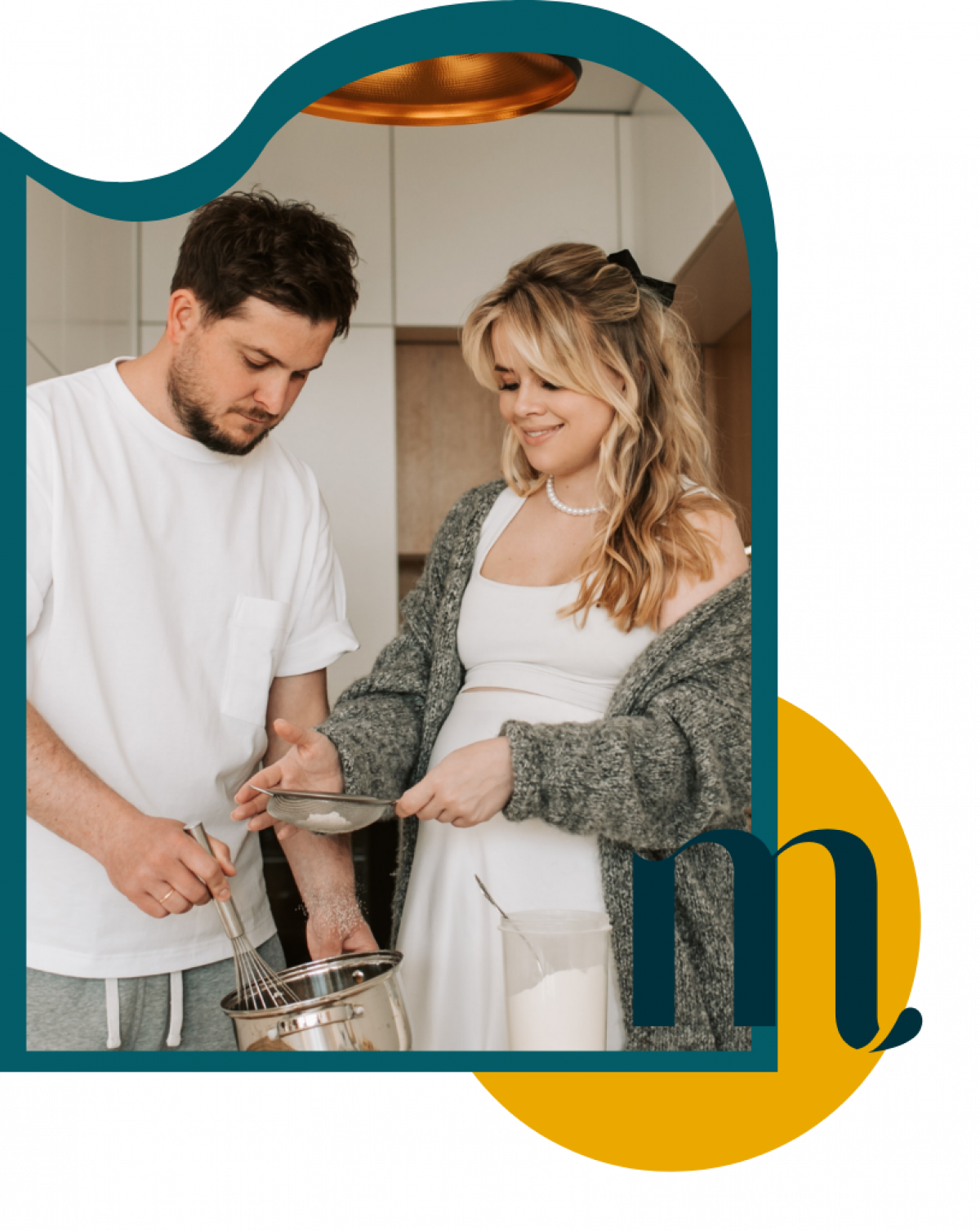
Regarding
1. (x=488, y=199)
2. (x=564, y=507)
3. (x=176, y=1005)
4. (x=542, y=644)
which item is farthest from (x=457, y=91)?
(x=176, y=1005)

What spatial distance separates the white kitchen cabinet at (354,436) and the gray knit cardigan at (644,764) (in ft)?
1.10

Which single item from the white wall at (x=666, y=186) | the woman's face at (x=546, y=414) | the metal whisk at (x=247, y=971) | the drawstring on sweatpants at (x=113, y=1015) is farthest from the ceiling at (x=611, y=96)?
the drawstring on sweatpants at (x=113, y=1015)

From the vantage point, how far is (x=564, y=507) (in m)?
1.02

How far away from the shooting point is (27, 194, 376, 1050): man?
0.95m

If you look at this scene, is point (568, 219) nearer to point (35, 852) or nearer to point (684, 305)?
point (684, 305)

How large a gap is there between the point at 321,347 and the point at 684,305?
36 centimetres

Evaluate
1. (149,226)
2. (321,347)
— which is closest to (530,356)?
(321,347)

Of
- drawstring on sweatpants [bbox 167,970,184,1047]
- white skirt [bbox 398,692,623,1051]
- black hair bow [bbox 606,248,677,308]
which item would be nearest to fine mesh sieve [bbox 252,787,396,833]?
white skirt [bbox 398,692,623,1051]

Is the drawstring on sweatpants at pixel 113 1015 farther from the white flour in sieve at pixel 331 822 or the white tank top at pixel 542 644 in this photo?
the white tank top at pixel 542 644

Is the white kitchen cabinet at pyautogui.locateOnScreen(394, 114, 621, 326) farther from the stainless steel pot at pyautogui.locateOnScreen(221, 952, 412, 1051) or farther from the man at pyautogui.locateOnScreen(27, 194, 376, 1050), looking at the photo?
the stainless steel pot at pyautogui.locateOnScreen(221, 952, 412, 1051)

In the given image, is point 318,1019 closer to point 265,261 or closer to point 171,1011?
point 171,1011

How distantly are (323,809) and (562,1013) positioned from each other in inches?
10.2

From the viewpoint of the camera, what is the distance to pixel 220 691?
102 cm

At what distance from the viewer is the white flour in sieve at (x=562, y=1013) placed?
886mm
